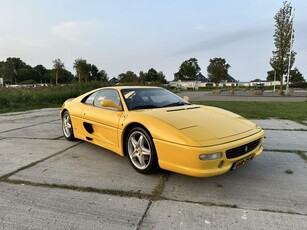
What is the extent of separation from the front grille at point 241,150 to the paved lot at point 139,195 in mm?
401

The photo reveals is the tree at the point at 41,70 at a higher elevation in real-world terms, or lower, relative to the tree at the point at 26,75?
higher

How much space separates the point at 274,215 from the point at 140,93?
8.63 ft

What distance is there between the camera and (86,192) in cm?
283

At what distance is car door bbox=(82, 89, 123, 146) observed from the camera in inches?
145

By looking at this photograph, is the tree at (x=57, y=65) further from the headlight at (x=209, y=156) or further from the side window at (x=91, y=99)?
the headlight at (x=209, y=156)

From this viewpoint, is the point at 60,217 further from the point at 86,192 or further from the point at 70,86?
the point at 70,86

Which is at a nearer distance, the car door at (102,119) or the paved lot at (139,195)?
the paved lot at (139,195)

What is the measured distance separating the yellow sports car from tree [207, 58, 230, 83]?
71.3 metres

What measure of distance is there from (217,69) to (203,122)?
7243 centimetres

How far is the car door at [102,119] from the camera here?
3.69 m

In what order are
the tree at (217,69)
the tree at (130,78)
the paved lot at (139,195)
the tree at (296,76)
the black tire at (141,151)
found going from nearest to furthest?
1. the paved lot at (139,195)
2. the black tire at (141,151)
3. the tree at (130,78)
4. the tree at (217,69)
5. the tree at (296,76)

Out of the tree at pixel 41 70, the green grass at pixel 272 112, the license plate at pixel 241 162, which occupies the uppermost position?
the tree at pixel 41 70

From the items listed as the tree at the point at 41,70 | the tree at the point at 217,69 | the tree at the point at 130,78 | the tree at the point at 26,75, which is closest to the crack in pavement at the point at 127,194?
the tree at the point at 130,78

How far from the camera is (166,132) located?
9.52ft
